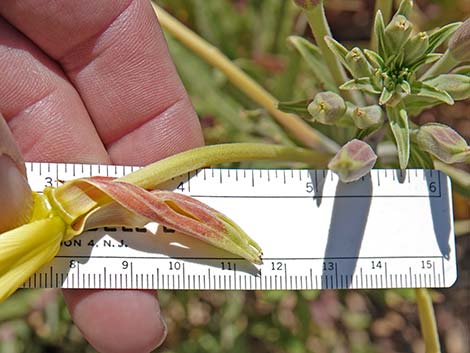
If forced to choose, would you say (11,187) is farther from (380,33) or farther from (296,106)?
(380,33)

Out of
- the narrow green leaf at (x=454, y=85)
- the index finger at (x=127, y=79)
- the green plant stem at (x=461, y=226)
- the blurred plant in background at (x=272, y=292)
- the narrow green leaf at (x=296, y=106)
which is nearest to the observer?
the narrow green leaf at (x=454, y=85)

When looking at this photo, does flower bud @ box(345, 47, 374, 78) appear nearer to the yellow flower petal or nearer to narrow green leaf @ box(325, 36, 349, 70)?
narrow green leaf @ box(325, 36, 349, 70)

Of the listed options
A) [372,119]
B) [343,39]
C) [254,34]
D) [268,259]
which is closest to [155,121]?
[268,259]

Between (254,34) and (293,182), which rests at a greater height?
(254,34)

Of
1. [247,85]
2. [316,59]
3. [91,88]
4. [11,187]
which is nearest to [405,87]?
[316,59]

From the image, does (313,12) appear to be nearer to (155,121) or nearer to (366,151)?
(366,151)

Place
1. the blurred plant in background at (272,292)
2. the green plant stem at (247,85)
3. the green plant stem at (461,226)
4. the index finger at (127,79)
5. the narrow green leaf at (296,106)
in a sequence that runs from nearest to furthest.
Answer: the narrow green leaf at (296,106) → the index finger at (127,79) → the green plant stem at (247,85) → the blurred plant in background at (272,292) → the green plant stem at (461,226)

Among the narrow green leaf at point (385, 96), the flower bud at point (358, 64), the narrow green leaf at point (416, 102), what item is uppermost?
the flower bud at point (358, 64)

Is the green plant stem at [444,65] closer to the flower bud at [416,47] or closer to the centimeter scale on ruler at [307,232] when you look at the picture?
the flower bud at [416,47]

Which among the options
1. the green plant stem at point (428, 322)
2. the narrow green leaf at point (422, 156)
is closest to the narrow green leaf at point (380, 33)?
the narrow green leaf at point (422, 156)
